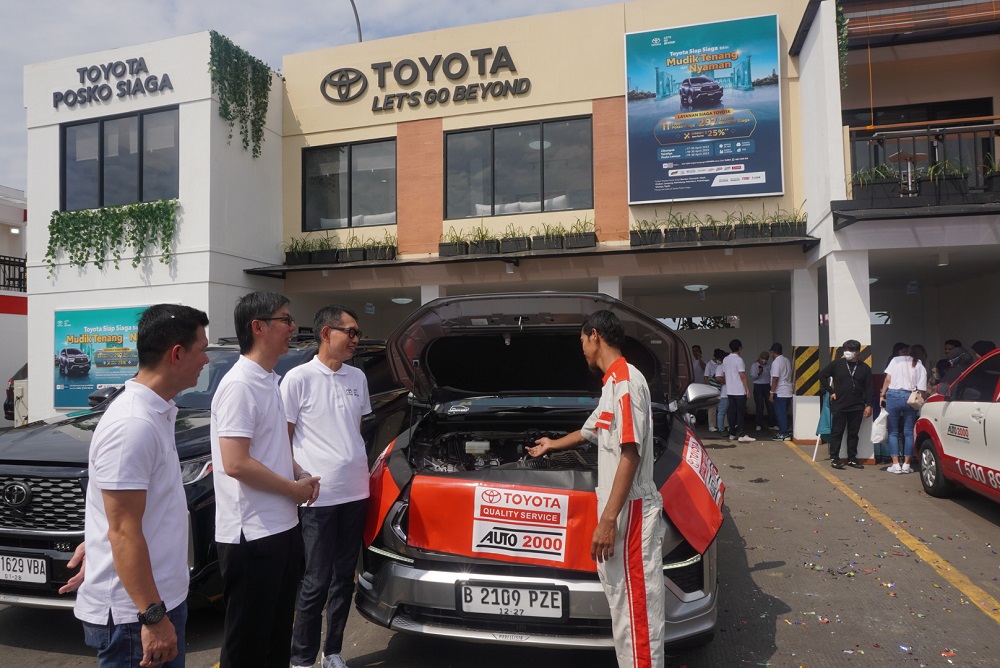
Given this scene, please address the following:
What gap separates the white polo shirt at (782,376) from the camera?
1144cm

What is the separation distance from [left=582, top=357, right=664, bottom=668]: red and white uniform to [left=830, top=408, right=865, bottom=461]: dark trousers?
22.6 ft

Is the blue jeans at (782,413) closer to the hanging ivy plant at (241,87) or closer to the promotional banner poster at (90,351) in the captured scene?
the hanging ivy plant at (241,87)

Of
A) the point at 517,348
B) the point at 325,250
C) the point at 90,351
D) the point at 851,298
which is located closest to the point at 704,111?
the point at 851,298

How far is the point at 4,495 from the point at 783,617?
4525 mm

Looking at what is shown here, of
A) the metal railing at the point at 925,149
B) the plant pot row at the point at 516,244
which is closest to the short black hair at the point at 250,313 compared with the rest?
the metal railing at the point at 925,149

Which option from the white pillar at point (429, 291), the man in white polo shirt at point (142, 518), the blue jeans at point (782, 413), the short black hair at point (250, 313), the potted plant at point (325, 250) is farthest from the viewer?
the potted plant at point (325, 250)

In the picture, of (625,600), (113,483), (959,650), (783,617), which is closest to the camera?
(113,483)

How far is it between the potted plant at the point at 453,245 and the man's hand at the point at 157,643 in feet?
34.2

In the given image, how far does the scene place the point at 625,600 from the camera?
2.80m

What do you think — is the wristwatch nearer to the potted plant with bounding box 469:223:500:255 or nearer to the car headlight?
the car headlight

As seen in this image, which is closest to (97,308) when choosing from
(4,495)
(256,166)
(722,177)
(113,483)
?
(256,166)

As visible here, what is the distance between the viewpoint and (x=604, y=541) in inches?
110

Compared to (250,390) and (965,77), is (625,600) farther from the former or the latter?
(965,77)

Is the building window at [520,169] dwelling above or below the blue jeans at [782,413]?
above
